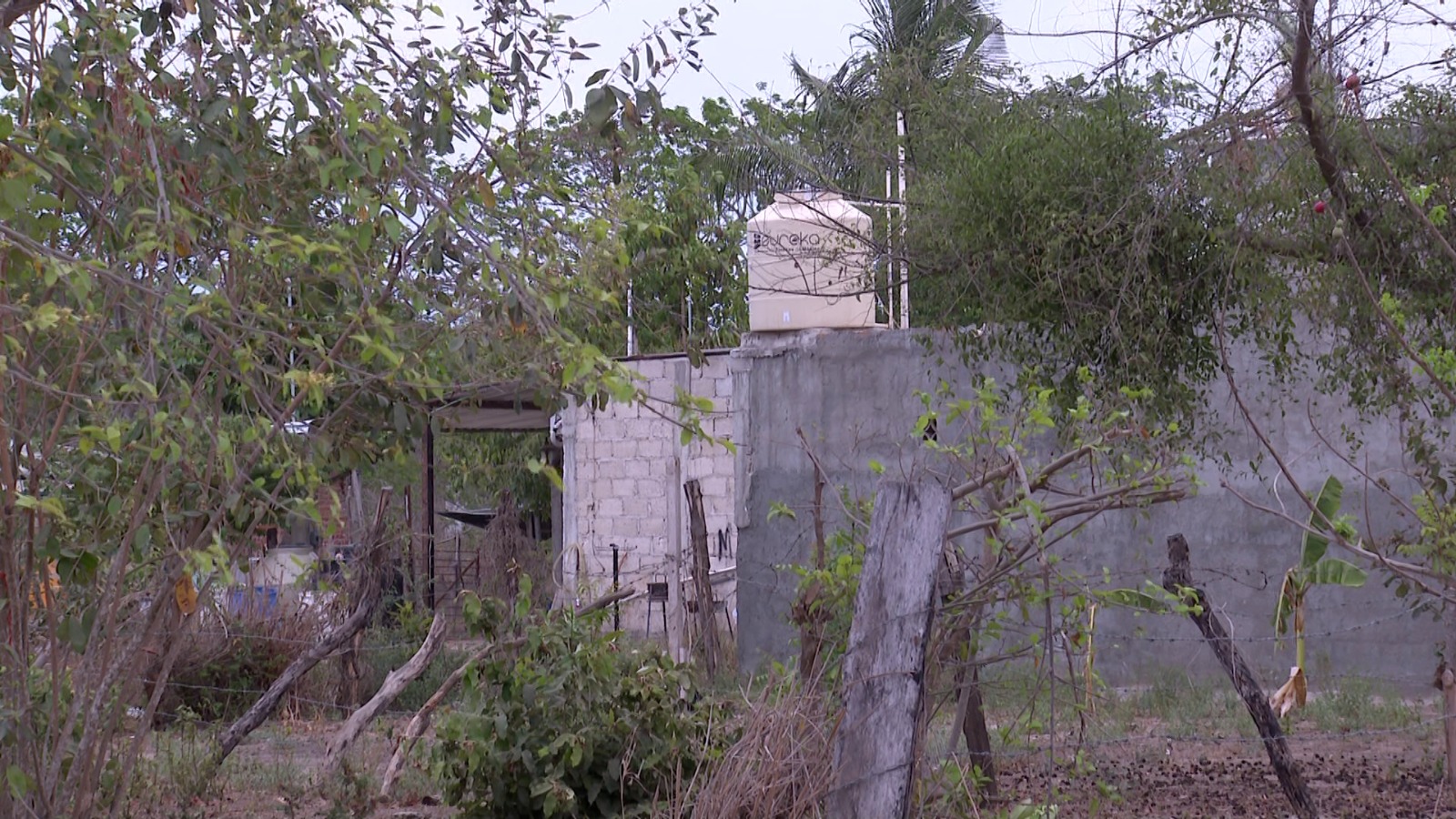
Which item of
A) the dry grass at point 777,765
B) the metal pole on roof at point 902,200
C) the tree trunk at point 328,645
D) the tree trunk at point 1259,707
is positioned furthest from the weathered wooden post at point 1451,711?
the tree trunk at point 328,645

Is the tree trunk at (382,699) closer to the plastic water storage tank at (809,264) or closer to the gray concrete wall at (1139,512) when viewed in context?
the gray concrete wall at (1139,512)

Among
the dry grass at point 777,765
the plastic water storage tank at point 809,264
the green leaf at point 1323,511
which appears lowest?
the dry grass at point 777,765

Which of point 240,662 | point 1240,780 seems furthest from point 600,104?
point 240,662

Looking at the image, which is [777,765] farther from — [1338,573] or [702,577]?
[702,577]

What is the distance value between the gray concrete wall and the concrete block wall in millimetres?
1186

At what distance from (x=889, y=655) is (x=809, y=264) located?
807 cm

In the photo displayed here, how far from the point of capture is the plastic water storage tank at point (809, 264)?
1086cm

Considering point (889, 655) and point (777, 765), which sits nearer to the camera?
point (889, 655)

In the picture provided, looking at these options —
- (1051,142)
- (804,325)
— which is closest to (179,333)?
(1051,142)

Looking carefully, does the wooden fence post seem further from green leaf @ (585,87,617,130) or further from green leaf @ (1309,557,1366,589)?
green leaf @ (585,87,617,130)

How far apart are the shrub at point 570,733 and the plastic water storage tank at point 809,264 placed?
16.7 ft

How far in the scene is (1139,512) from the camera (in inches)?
405

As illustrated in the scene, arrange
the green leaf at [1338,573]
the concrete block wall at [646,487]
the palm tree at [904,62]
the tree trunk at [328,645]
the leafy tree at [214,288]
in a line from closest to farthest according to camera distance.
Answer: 1. the leafy tree at [214,288]
2. the green leaf at [1338,573]
3. the tree trunk at [328,645]
4. the palm tree at [904,62]
5. the concrete block wall at [646,487]

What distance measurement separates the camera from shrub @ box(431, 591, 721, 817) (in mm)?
5805
